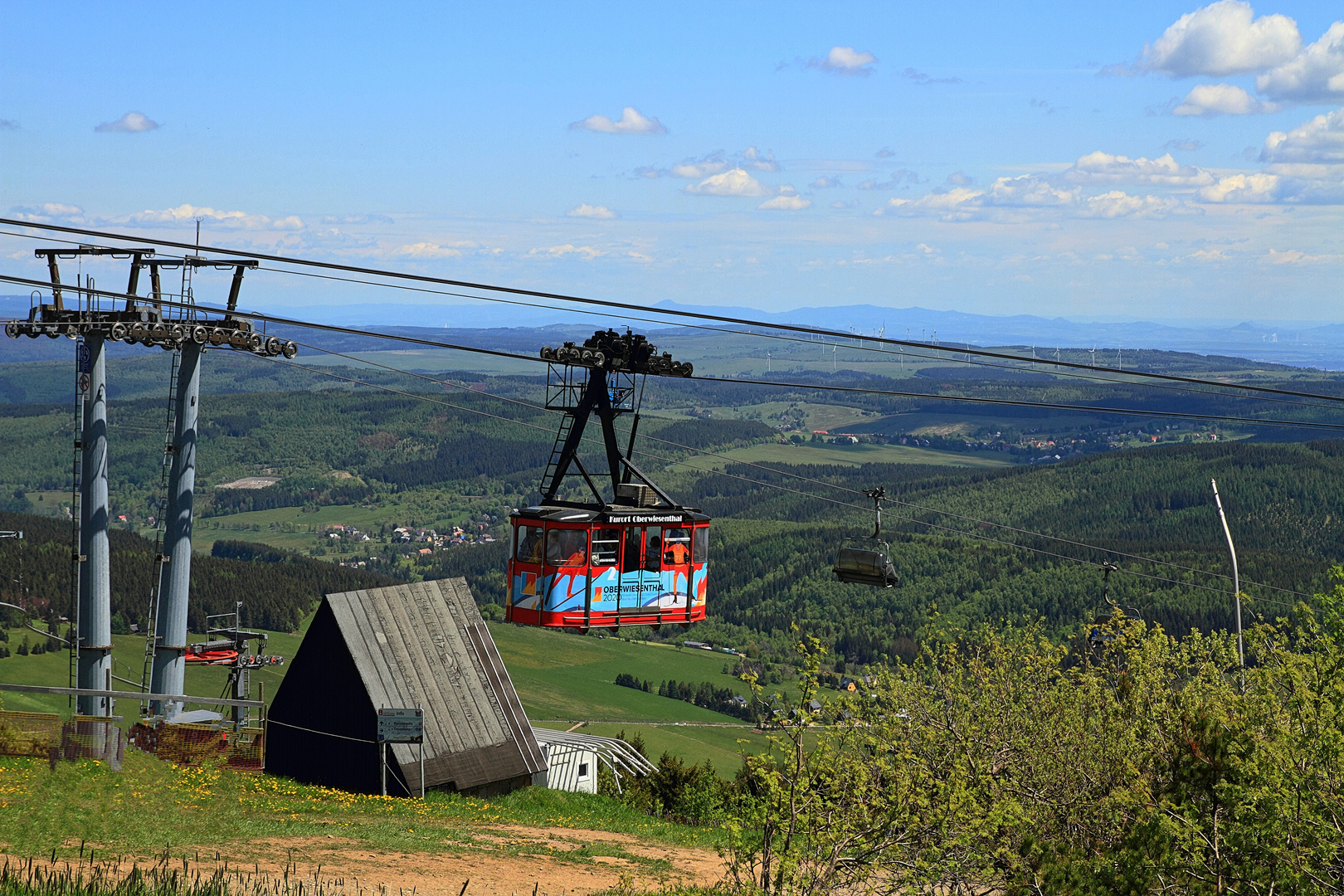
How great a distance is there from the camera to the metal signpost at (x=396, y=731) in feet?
126

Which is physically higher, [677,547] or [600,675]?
[677,547]

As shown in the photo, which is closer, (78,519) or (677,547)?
(677,547)

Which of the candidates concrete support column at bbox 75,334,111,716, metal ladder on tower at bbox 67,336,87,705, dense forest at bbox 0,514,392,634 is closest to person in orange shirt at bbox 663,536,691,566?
concrete support column at bbox 75,334,111,716

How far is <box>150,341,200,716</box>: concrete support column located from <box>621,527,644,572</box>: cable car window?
1294 cm

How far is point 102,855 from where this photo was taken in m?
21.0

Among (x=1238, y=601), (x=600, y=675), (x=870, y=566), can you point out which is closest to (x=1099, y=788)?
(x=1238, y=601)

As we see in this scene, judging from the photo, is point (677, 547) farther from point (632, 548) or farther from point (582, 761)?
point (582, 761)

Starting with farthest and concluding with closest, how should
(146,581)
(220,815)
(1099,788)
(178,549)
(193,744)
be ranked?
(146,581) < (178,549) < (193,744) < (220,815) < (1099,788)

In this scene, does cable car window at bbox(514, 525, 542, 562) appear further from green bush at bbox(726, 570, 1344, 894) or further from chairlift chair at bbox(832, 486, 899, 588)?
chairlift chair at bbox(832, 486, 899, 588)

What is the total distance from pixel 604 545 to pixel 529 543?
1688 mm

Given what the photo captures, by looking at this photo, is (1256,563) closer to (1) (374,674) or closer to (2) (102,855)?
(1) (374,674)

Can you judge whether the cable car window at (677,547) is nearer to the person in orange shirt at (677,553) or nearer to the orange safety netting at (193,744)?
the person in orange shirt at (677,553)

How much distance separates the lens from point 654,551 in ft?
91.4

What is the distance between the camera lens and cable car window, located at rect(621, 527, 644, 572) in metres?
27.4
